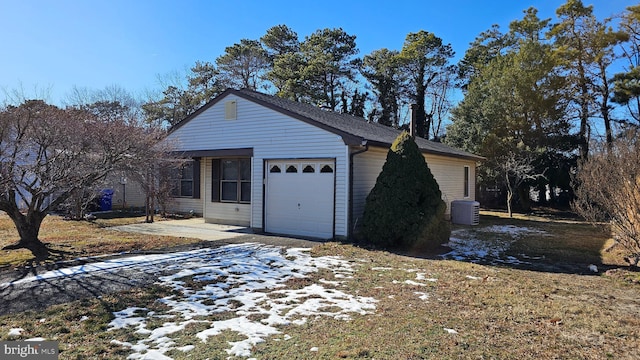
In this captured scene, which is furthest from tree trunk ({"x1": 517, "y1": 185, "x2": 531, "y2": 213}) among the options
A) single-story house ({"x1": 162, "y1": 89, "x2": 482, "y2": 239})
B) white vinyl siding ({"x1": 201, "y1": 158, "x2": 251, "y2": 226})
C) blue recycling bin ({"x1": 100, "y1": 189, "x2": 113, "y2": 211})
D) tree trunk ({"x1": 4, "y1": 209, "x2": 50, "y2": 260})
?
tree trunk ({"x1": 4, "y1": 209, "x2": 50, "y2": 260})

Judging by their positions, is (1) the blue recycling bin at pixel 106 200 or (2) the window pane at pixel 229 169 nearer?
(2) the window pane at pixel 229 169

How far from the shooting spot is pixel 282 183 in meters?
10.9

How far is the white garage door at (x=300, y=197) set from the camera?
10.1m

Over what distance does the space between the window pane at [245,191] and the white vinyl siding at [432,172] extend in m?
4.18

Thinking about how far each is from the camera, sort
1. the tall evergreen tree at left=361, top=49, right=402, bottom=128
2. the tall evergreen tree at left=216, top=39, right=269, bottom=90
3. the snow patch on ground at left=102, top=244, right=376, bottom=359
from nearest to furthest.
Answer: the snow patch on ground at left=102, top=244, right=376, bottom=359 < the tall evergreen tree at left=216, top=39, right=269, bottom=90 < the tall evergreen tree at left=361, top=49, right=402, bottom=128

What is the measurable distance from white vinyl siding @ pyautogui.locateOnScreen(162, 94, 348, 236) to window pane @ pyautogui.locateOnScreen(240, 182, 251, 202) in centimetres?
24

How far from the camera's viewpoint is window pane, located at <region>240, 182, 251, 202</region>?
12.6 m

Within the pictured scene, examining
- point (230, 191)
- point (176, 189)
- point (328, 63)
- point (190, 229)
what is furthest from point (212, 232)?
point (328, 63)

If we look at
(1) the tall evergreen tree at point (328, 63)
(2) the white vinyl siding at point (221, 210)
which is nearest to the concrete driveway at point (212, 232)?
(2) the white vinyl siding at point (221, 210)

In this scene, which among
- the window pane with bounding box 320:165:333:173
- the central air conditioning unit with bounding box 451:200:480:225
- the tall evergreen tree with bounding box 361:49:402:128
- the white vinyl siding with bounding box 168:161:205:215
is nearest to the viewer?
the window pane with bounding box 320:165:333:173

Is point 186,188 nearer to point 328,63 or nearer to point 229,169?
point 229,169

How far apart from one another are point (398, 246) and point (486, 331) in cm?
513

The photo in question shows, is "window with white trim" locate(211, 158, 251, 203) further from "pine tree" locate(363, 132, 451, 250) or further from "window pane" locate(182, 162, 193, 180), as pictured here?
"pine tree" locate(363, 132, 451, 250)

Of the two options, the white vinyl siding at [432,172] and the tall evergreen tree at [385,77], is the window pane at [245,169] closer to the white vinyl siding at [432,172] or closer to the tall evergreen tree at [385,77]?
the white vinyl siding at [432,172]
